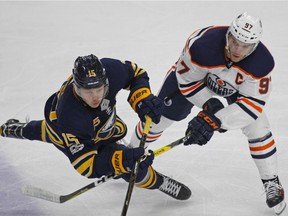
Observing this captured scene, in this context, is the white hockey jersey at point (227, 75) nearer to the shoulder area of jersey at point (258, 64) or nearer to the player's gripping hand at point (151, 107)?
the shoulder area of jersey at point (258, 64)

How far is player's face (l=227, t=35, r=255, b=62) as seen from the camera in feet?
11.4

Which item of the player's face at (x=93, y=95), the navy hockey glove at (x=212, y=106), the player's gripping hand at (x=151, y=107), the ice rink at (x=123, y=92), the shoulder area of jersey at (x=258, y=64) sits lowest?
the ice rink at (x=123, y=92)

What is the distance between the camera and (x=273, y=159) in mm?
3848

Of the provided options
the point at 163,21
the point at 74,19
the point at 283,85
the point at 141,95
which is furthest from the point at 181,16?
the point at 141,95

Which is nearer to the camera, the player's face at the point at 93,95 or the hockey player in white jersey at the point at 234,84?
the player's face at the point at 93,95

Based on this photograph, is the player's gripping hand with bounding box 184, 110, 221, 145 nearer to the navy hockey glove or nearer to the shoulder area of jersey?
the navy hockey glove

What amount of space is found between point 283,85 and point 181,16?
1733mm

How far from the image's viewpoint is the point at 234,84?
3.70 m

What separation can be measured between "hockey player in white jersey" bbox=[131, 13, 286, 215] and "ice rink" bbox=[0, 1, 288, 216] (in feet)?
1.40

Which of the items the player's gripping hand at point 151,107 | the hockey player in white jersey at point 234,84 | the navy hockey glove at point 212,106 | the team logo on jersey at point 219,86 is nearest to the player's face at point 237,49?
the hockey player in white jersey at point 234,84

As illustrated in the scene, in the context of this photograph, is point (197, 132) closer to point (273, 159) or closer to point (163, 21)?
point (273, 159)

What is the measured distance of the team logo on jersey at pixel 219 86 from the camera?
374cm

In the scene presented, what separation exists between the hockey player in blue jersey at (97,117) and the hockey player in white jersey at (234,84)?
11.4 inches

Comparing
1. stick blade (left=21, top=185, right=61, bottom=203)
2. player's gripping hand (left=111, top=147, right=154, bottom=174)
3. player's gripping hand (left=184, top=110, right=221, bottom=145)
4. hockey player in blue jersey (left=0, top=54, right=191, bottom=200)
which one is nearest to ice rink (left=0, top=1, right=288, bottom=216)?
stick blade (left=21, top=185, right=61, bottom=203)
